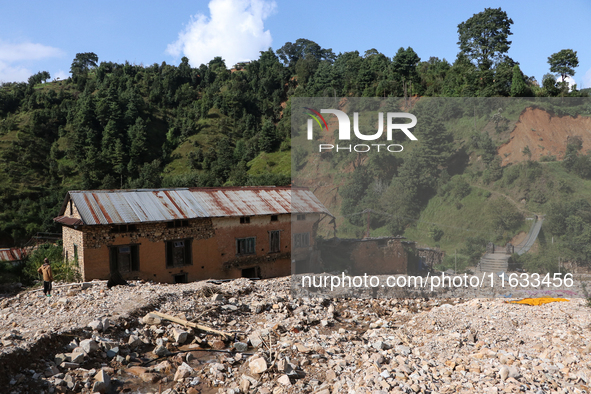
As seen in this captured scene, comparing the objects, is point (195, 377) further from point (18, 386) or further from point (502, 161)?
point (502, 161)

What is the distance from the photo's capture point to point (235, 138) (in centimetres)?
6234

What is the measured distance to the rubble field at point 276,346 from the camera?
6.90 m

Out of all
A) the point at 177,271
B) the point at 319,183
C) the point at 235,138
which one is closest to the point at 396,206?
the point at 319,183

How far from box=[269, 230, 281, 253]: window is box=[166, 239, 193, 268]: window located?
3.59 meters

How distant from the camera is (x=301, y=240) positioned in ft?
61.0

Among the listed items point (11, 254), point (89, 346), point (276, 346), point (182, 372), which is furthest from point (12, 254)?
point (276, 346)

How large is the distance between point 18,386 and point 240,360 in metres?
3.72

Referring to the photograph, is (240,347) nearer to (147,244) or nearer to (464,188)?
(147,244)

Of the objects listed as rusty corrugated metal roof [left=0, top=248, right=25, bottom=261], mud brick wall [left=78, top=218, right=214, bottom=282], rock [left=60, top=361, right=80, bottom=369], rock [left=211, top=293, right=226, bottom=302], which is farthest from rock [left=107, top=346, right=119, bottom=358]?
rusty corrugated metal roof [left=0, top=248, right=25, bottom=261]

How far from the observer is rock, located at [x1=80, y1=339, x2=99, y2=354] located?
307 inches

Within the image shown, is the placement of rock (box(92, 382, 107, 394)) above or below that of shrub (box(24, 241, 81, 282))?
below

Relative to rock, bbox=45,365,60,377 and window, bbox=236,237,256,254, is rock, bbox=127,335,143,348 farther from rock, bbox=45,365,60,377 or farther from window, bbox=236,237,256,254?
window, bbox=236,237,256,254

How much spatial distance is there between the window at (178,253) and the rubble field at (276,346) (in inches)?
138

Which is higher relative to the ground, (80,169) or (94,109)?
(94,109)
